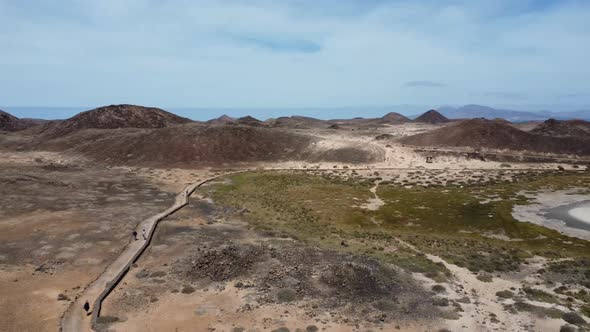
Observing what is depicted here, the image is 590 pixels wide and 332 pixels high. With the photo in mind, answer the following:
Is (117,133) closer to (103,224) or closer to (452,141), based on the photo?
(103,224)

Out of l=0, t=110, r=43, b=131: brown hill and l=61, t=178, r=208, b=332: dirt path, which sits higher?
l=0, t=110, r=43, b=131: brown hill

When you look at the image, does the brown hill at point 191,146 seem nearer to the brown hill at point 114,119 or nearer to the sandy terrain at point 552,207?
the brown hill at point 114,119


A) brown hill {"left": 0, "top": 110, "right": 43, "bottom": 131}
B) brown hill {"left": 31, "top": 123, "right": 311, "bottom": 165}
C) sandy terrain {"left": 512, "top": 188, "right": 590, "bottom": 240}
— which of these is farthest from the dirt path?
brown hill {"left": 0, "top": 110, "right": 43, "bottom": 131}

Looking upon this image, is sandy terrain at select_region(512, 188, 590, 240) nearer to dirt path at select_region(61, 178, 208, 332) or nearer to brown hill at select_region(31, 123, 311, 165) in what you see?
dirt path at select_region(61, 178, 208, 332)

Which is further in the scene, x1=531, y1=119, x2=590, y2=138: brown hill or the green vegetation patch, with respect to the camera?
x1=531, y1=119, x2=590, y2=138: brown hill

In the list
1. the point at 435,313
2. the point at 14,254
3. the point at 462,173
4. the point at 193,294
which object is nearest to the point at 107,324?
the point at 193,294

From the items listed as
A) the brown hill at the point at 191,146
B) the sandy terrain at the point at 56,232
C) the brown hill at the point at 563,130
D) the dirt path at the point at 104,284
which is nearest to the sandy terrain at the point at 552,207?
the dirt path at the point at 104,284

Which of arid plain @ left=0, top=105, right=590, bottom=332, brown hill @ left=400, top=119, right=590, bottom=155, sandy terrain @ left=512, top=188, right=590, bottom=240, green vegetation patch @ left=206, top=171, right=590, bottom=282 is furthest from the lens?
brown hill @ left=400, top=119, right=590, bottom=155
